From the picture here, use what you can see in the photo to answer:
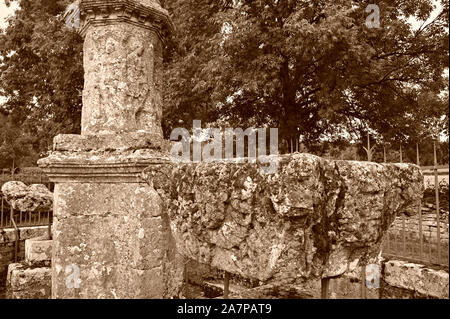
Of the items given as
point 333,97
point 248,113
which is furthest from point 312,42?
Result: point 248,113

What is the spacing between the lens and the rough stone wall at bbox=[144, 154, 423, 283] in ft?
3.79

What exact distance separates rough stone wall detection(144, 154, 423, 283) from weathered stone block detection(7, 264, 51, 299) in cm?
305

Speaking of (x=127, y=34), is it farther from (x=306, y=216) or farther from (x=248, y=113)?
(x=248, y=113)

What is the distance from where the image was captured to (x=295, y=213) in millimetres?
1130

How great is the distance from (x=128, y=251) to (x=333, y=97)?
6.02 metres

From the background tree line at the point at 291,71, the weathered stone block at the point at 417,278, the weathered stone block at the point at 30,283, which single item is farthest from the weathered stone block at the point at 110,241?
the background tree line at the point at 291,71

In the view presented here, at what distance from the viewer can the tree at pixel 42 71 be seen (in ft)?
26.2

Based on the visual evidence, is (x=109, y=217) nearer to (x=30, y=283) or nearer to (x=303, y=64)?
(x=30, y=283)

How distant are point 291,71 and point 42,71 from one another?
6.94 meters

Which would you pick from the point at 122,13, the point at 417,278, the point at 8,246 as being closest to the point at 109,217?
the point at 122,13

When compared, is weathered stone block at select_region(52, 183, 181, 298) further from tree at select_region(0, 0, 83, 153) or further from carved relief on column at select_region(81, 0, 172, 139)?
tree at select_region(0, 0, 83, 153)

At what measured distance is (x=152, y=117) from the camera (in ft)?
9.45

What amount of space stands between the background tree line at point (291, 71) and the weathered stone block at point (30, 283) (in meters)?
4.25

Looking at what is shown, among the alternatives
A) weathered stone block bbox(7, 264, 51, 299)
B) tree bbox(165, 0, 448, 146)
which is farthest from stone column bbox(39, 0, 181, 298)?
tree bbox(165, 0, 448, 146)
